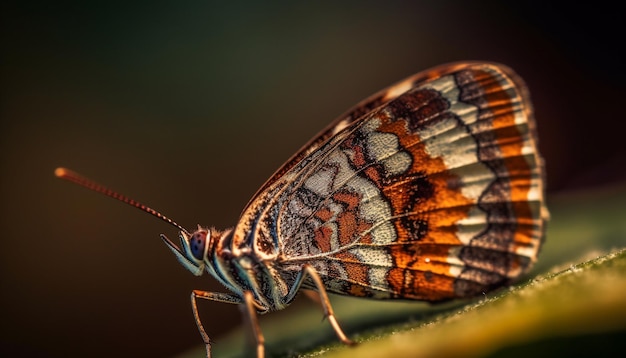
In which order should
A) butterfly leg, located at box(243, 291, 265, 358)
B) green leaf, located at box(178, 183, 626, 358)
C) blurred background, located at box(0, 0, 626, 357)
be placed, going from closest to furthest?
green leaf, located at box(178, 183, 626, 358), butterfly leg, located at box(243, 291, 265, 358), blurred background, located at box(0, 0, 626, 357)

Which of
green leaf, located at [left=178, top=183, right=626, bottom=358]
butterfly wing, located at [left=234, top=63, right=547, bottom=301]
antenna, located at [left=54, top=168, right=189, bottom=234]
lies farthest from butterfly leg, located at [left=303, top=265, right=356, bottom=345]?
antenna, located at [left=54, top=168, right=189, bottom=234]

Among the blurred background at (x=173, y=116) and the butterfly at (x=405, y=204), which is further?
the blurred background at (x=173, y=116)

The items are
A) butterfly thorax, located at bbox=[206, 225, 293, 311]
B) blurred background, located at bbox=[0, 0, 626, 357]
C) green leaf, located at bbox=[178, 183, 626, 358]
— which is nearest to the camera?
green leaf, located at bbox=[178, 183, 626, 358]

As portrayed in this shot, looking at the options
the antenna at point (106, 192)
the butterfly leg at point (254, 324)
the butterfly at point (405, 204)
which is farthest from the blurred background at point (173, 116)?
the butterfly leg at point (254, 324)

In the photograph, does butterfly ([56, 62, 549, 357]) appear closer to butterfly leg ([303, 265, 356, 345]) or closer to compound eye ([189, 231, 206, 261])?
compound eye ([189, 231, 206, 261])

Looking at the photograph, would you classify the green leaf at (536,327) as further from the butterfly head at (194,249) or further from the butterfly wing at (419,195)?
the butterfly head at (194,249)

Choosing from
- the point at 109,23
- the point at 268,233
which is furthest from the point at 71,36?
the point at 268,233

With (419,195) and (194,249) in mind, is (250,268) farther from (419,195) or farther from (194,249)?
(419,195)

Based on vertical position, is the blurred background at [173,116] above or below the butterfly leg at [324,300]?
above
